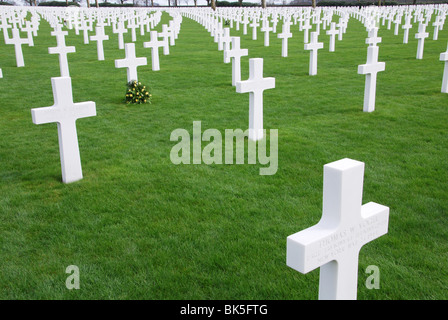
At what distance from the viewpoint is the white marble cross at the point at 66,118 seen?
4.77m

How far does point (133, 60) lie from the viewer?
954 centimetres

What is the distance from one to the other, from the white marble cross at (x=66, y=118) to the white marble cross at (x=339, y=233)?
347 cm

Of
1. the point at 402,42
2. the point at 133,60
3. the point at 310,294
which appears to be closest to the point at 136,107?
the point at 133,60

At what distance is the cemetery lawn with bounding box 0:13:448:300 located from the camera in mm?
3154

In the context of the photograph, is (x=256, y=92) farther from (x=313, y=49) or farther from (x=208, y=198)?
(x=313, y=49)

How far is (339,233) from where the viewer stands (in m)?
2.17

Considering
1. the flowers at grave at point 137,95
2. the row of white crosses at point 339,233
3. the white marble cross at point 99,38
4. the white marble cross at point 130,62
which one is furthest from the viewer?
the white marble cross at point 99,38

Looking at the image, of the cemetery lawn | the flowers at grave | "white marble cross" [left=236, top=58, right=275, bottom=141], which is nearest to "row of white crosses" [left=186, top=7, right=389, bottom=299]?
the cemetery lawn

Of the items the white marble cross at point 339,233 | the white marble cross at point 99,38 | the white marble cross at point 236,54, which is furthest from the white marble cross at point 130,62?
the white marble cross at point 339,233

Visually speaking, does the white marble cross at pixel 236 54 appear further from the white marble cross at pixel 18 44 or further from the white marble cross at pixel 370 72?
the white marble cross at pixel 18 44

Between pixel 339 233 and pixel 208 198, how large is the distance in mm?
2453

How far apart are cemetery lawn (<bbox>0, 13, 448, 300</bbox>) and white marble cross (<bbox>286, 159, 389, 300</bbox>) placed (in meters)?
0.68

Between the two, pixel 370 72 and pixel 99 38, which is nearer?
pixel 370 72

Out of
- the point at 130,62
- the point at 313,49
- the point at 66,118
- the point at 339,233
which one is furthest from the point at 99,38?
the point at 339,233
